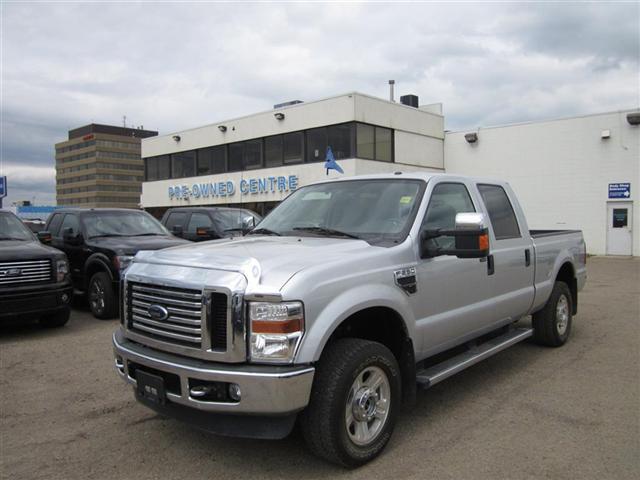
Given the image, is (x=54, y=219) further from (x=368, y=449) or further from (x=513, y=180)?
(x=513, y=180)

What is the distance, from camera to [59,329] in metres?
7.93

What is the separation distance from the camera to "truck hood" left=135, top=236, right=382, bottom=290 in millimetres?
3211

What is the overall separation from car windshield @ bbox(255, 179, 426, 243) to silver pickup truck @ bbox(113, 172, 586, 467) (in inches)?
0.6

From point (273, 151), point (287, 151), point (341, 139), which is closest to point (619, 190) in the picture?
point (341, 139)

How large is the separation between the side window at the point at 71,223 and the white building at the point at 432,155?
1185 cm

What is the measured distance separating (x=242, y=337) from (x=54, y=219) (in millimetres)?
8992

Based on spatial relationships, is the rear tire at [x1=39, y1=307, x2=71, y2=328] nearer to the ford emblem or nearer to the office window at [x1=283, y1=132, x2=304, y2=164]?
the ford emblem

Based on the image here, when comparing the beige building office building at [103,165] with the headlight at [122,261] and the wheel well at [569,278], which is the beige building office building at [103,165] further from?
the wheel well at [569,278]

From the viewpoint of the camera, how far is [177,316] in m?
3.38

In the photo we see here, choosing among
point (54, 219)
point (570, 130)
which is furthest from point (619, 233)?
point (54, 219)

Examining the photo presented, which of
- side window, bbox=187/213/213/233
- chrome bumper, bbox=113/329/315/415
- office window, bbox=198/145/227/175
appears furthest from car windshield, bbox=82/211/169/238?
office window, bbox=198/145/227/175

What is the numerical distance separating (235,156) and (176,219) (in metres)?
16.3

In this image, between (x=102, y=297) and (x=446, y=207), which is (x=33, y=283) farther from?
(x=446, y=207)

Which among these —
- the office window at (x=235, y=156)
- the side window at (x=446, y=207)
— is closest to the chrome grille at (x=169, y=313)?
the side window at (x=446, y=207)
